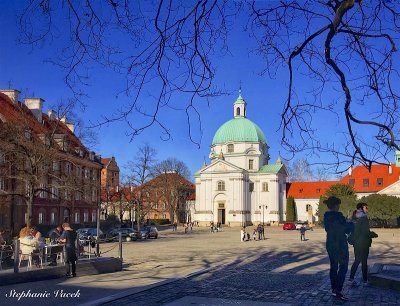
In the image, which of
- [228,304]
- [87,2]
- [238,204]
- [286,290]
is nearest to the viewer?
[87,2]

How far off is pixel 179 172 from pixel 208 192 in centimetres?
644

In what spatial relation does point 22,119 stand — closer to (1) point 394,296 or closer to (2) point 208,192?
(1) point 394,296

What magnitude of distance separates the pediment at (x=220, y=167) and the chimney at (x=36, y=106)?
4342 cm

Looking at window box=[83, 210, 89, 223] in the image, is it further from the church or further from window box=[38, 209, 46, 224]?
the church

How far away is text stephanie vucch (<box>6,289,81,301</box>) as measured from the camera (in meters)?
10.2

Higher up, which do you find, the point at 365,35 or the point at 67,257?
the point at 365,35

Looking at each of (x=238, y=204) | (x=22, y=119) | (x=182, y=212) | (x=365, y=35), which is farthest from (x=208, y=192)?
(x=365, y=35)

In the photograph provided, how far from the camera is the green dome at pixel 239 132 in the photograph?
305 ft

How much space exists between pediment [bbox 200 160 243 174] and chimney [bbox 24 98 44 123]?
1709 inches

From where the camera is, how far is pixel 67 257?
13.5 m

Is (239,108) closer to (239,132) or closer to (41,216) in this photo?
(239,132)

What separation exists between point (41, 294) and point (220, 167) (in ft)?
260

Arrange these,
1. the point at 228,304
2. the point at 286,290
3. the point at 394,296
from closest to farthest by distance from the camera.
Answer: the point at 228,304 < the point at 394,296 < the point at 286,290

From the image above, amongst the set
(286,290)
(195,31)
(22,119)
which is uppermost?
(22,119)
